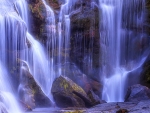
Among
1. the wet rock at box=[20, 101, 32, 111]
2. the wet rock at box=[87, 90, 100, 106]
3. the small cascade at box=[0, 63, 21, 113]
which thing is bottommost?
the wet rock at box=[87, 90, 100, 106]

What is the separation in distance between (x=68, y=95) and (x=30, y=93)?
191 cm

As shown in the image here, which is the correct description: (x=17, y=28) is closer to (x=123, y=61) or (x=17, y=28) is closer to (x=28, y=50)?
(x=28, y=50)

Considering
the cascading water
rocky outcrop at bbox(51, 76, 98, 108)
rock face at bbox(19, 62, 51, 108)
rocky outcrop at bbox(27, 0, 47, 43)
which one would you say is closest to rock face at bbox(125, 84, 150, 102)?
rocky outcrop at bbox(51, 76, 98, 108)

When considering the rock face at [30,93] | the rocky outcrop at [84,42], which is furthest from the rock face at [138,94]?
the rocky outcrop at [84,42]

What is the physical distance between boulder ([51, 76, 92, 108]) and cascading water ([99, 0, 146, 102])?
421 cm

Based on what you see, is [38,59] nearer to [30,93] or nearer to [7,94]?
[30,93]

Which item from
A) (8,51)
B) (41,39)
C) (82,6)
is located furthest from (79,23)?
(8,51)

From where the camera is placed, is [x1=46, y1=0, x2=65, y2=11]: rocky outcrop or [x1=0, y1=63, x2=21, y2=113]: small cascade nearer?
[x1=0, y1=63, x2=21, y2=113]: small cascade

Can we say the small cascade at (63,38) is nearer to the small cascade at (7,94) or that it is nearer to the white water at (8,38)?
the white water at (8,38)

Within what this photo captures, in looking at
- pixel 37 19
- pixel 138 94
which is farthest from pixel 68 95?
pixel 37 19

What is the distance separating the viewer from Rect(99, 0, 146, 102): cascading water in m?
19.6

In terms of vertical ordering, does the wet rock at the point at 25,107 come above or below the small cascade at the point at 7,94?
below

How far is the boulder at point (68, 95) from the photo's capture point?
1463cm

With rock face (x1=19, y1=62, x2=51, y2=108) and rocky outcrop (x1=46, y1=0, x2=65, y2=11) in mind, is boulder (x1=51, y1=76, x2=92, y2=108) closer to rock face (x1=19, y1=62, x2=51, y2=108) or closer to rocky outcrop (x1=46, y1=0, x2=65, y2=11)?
rock face (x1=19, y1=62, x2=51, y2=108)
